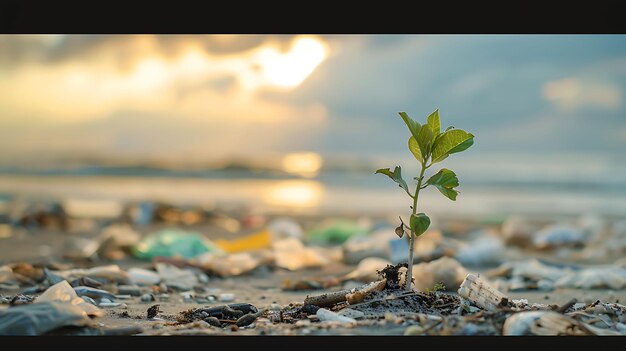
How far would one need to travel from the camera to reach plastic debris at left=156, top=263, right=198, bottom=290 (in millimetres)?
4055

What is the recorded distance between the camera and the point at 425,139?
2.72 meters

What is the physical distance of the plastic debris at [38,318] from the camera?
2328 millimetres

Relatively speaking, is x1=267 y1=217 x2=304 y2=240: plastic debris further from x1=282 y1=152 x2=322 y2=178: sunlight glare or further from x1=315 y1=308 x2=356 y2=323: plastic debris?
x1=315 y1=308 x2=356 y2=323: plastic debris

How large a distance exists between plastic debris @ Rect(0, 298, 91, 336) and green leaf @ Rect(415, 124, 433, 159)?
1.46 m

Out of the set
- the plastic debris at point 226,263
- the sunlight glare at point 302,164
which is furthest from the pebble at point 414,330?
the sunlight glare at point 302,164

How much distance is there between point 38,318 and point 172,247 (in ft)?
9.80

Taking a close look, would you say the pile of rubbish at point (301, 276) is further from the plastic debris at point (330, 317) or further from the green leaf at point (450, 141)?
the green leaf at point (450, 141)

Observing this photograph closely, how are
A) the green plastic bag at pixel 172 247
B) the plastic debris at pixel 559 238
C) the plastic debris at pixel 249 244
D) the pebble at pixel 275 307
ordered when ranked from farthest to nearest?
1. the plastic debris at pixel 559 238
2. the plastic debris at pixel 249 244
3. the green plastic bag at pixel 172 247
4. the pebble at pixel 275 307

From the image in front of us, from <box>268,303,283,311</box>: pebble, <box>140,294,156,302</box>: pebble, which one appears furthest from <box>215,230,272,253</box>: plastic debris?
<box>268,303,283,311</box>: pebble

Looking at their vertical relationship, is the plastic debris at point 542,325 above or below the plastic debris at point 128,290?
below

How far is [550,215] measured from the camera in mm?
9273

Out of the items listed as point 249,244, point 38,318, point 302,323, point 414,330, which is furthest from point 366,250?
point 38,318
